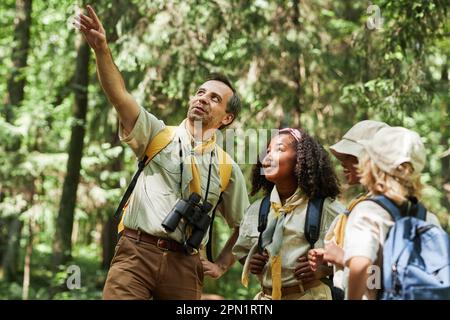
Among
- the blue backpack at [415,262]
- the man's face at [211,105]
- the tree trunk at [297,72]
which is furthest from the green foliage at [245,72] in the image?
the blue backpack at [415,262]

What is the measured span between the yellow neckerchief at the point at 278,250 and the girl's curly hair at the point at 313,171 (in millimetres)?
84

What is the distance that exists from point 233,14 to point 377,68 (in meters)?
2.54

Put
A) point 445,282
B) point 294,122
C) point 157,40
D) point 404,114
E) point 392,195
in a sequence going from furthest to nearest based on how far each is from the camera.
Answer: point 294,122 → point 157,40 → point 404,114 → point 392,195 → point 445,282

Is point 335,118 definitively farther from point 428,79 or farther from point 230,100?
point 230,100

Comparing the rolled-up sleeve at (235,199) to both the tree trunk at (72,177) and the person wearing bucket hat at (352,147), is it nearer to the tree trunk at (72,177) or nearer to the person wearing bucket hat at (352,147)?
the person wearing bucket hat at (352,147)

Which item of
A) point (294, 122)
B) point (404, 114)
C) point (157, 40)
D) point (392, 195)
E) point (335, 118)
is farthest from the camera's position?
point (335, 118)

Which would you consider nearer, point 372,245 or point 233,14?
point 372,245

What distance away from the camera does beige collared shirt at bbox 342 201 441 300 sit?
3451 millimetres

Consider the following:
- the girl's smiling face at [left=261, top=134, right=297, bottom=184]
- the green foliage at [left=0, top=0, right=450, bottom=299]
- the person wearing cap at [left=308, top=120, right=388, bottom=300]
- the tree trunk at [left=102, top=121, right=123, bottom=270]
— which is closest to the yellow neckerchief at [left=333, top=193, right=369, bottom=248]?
the person wearing cap at [left=308, top=120, right=388, bottom=300]

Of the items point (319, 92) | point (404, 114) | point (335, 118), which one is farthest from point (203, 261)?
point (335, 118)

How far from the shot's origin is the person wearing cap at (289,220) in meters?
4.66

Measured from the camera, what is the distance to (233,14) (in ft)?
35.6

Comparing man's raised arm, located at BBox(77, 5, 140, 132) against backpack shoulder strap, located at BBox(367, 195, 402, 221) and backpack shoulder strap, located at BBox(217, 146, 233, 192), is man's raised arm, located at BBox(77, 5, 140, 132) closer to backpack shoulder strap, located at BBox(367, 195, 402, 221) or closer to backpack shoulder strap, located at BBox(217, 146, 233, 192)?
backpack shoulder strap, located at BBox(217, 146, 233, 192)

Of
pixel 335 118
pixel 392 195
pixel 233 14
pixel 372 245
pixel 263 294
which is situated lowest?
pixel 263 294
